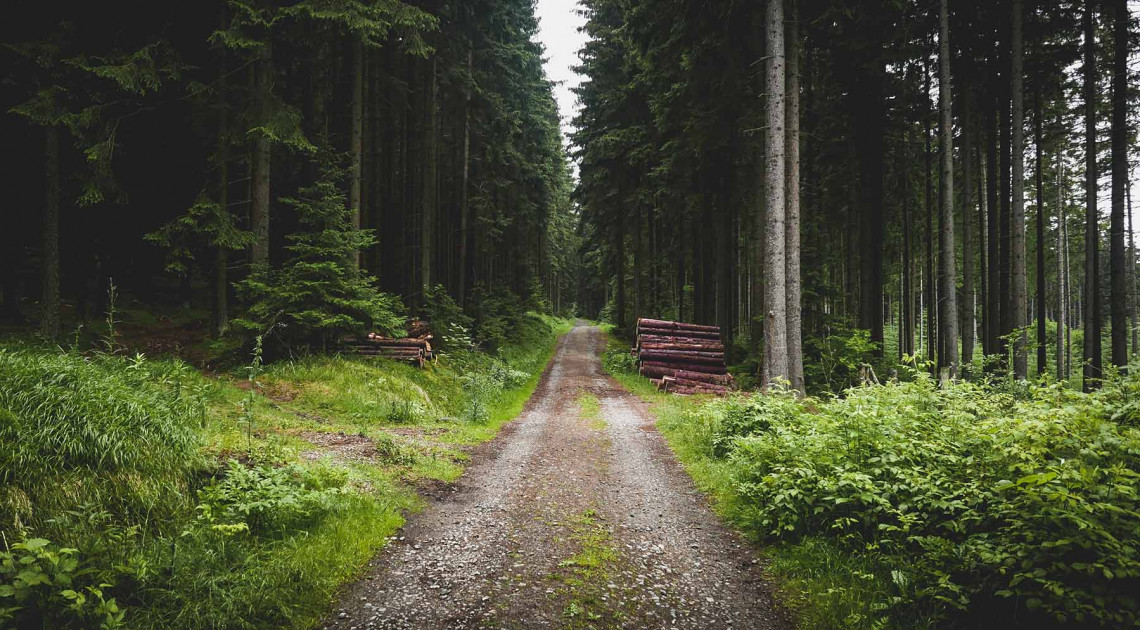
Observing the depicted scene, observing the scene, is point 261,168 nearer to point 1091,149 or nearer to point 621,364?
point 621,364

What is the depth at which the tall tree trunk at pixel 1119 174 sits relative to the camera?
1190 cm

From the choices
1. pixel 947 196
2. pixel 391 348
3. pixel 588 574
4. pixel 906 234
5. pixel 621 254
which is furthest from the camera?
pixel 621 254

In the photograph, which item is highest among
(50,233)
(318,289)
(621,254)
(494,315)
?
(621,254)

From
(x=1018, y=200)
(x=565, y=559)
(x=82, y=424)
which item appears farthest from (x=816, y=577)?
(x=1018, y=200)

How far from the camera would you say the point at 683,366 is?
707 inches

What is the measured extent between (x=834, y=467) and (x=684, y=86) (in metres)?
13.5

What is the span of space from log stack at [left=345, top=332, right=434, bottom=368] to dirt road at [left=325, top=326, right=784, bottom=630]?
6805 millimetres

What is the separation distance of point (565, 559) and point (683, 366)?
560 inches

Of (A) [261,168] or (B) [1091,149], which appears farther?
(B) [1091,149]

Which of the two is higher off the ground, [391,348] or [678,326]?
[678,326]

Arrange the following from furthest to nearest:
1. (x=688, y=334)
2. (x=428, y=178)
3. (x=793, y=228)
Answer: (x=428, y=178) < (x=688, y=334) < (x=793, y=228)

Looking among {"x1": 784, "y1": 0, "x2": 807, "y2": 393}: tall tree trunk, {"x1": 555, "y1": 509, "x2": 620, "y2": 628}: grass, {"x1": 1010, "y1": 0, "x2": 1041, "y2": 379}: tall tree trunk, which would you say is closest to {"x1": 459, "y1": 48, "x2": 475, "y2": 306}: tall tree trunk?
{"x1": 784, "y1": 0, "x2": 807, "y2": 393}: tall tree trunk

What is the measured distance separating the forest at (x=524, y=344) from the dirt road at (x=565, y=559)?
0.05 metres

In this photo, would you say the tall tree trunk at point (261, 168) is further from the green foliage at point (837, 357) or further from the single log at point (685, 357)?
the green foliage at point (837, 357)
